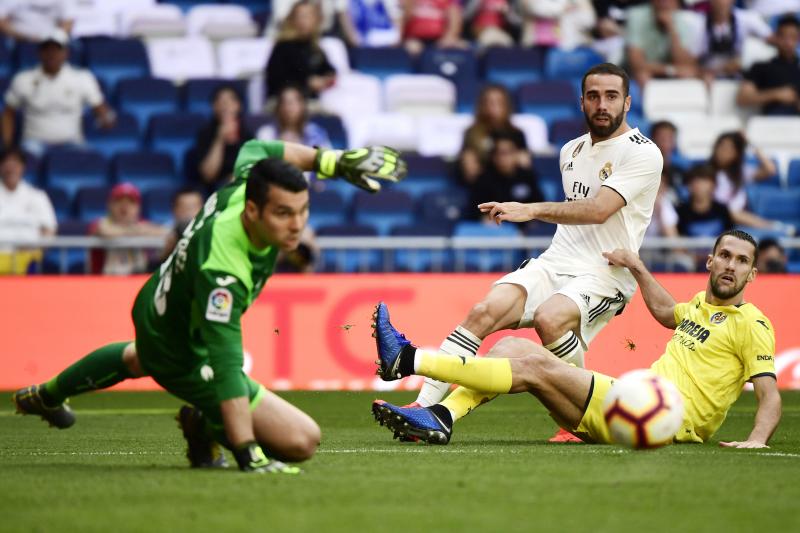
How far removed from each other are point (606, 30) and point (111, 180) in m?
6.63

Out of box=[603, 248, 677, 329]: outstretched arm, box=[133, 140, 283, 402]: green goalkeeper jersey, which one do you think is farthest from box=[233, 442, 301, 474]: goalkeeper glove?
box=[603, 248, 677, 329]: outstretched arm

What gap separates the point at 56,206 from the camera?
1541 cm

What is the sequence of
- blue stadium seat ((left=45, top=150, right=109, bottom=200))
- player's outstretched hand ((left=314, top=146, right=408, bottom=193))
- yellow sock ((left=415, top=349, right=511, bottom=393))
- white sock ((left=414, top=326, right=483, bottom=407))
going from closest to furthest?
player's outstretched hand ((left=314, top=146, right=408, bottom=193)) < yellow sock ((left=415, top=349, right=511, bottom=393)) < white sock ((left=414, top=326, right=483, bottom=407)) < blue stadium seat ((left=45, top=150, right=109, bottom=200))

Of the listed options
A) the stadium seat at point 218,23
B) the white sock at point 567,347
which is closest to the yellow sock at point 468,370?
the white sock at point 567,347

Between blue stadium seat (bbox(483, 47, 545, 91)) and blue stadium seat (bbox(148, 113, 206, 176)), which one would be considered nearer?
blue stadium seat (bbox(148, 113, 206, 176))

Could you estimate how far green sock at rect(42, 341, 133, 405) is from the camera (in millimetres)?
7062

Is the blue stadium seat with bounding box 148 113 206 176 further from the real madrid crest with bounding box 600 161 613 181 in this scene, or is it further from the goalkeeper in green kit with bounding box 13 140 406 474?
the goalkeeper in green kit with bounding box 13 140 406 474

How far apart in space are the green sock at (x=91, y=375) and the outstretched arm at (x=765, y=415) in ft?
10.7

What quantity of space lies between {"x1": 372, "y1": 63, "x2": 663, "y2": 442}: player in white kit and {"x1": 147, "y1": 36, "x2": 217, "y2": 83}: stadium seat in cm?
946

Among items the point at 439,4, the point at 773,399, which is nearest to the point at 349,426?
the point at 773,399

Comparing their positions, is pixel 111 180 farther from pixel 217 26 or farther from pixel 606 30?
pixel 606 30

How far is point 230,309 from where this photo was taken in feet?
19.6

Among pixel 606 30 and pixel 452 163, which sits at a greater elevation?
pixel 606 30

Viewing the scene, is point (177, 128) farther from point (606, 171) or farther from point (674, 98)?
point (606, 171)
